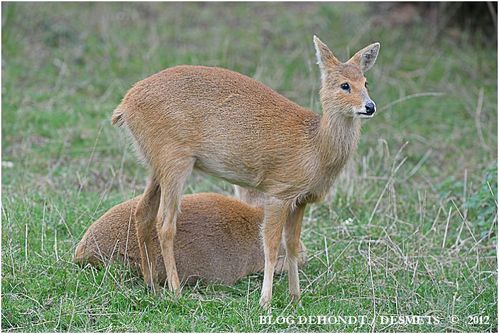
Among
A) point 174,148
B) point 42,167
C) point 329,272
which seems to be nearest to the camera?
point 174,148

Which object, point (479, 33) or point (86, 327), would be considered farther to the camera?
point (479, 33)

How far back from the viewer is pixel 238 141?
226 inches

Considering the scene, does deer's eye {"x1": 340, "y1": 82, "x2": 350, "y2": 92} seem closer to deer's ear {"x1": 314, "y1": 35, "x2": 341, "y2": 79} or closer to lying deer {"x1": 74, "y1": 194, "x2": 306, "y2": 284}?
deer's ear {"x1": 314, "y1": 35, "x2": 341, "y2": 79}

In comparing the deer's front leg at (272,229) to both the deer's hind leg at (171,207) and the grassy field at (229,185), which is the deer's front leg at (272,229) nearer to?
the grassy field at (229,185)

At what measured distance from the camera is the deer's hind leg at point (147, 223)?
5996 millimetres

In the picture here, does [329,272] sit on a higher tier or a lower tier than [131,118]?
lower

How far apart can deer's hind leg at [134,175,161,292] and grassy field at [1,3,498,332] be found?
5.6 inches

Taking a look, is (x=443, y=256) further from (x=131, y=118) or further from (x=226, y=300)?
(x=131, y=118)

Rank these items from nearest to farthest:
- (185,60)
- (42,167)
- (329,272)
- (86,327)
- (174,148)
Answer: (86,327) → (174,148) → (329,272) → (42,167) → (185,60)

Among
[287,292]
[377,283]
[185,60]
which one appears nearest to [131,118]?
[287,292]

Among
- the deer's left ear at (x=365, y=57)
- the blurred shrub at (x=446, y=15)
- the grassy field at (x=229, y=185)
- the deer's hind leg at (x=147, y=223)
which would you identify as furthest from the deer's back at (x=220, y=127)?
the blurred shrub at (x=446, y=15)

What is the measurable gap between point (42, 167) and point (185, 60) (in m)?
3.02

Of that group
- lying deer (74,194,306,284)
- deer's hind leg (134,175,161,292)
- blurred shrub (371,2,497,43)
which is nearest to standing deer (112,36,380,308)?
deer's hind leg (134,175,161,292)

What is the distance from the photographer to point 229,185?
8195mm
